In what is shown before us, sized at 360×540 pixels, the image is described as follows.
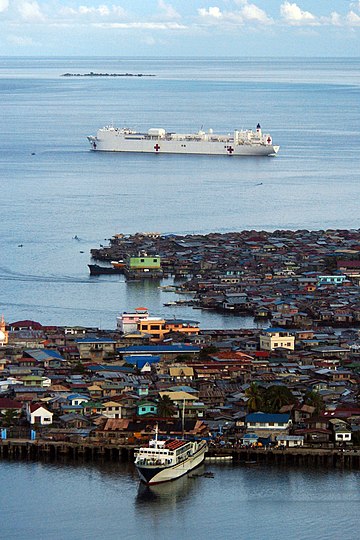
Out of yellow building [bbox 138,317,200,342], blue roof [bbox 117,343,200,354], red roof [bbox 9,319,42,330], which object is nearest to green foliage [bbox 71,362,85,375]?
blue roof [bbox 117,343,200,354]

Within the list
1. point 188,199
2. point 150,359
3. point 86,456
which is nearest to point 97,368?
point 150,359

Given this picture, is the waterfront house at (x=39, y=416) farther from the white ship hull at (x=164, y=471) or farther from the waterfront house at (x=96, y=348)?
the waterfront house at (x=96, y=348)

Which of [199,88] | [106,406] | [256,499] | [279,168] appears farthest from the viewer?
[199,88]

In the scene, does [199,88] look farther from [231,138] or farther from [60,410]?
[60,410]

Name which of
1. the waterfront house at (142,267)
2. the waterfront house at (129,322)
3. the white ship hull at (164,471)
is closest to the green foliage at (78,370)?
the waterfront house at (129,322)

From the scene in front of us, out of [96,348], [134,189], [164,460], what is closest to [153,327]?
[96,348]
